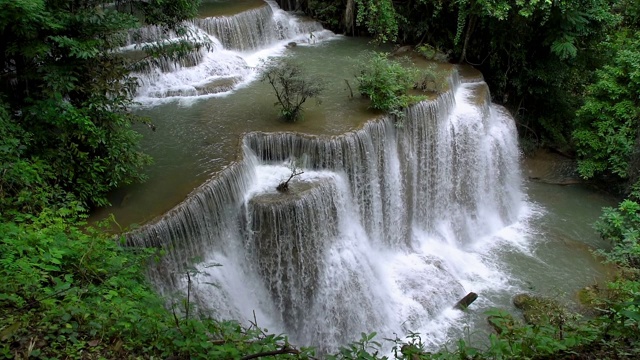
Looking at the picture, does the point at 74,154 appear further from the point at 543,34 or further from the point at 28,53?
the point at 543,34

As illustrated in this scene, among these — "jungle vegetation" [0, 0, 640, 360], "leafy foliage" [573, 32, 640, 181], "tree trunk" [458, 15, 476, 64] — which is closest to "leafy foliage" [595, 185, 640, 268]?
"jungle vegetation" [0, 0, 640, 360]

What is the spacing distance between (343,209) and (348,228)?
41cm

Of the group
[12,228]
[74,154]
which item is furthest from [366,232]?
[12,228]

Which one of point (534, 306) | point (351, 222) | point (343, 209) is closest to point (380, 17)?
point (351, 222)

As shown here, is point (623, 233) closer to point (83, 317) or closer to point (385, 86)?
point (385, 86)

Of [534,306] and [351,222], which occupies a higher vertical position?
[351,222]

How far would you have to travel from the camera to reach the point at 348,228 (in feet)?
27.8

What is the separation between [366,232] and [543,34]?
746 centimetres

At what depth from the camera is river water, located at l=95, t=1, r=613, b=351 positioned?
7289 millimetres

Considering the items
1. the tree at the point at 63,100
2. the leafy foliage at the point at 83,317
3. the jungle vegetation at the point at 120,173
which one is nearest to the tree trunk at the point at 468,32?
the jungle vegetation at the point at 120,173

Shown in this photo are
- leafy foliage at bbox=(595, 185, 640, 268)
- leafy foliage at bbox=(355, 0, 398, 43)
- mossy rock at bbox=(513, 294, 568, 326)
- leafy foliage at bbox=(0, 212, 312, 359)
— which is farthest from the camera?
leafy foliage at bbox=(355, 0, 398, 43)

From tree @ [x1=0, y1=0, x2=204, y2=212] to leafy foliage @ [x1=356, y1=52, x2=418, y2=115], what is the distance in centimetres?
421

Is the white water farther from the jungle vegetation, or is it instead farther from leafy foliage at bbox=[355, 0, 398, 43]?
leafy foliage at bbox=[355, 0, 398, 43]

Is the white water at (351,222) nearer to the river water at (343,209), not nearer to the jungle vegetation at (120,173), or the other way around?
the river water at (343,209)
